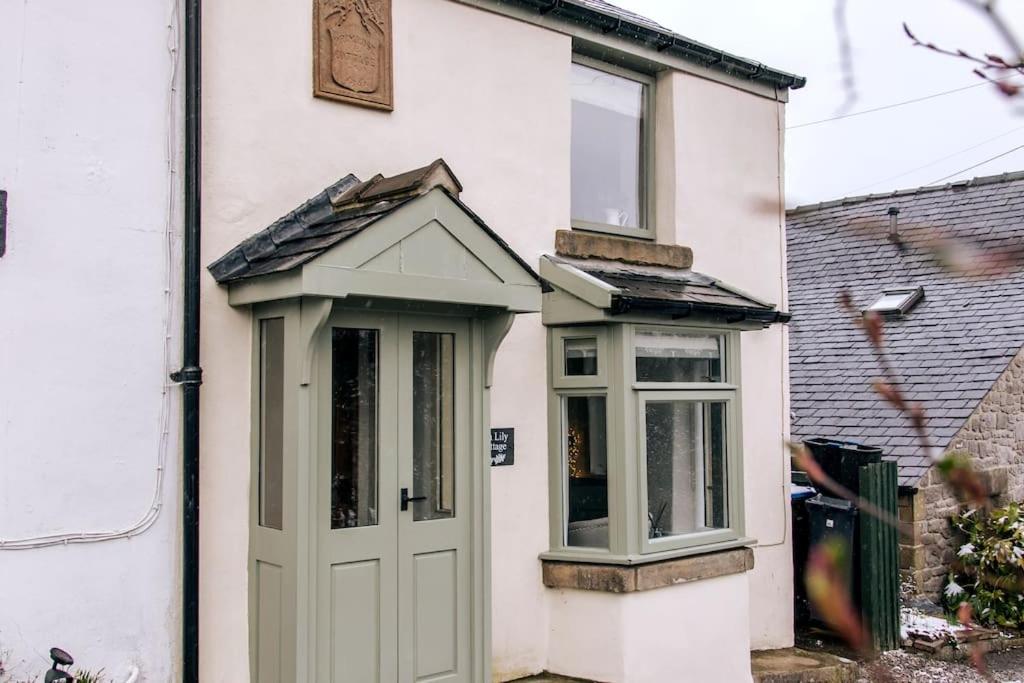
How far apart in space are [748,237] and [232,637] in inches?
214

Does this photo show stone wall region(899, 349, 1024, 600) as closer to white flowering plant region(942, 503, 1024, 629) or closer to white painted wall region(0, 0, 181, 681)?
white flowering plant region(942, 503, 1024, 629)

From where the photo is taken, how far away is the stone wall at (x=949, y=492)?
11.2 meters

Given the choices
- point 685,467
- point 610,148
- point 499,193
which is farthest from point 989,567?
point 499,193

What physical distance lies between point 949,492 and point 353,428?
24.7 ft

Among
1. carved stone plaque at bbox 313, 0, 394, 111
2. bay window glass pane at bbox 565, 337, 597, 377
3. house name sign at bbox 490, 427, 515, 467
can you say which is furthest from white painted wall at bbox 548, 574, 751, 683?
carved stone plaque at bbox 313, 0, 394, 111

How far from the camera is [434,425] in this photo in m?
6.31

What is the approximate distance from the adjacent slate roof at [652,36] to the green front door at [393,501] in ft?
8.88

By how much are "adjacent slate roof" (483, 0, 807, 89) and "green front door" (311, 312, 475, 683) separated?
271 cm

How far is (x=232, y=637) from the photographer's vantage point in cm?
587

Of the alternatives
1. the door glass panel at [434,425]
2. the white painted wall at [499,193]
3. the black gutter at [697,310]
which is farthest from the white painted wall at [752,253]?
the door glass panel at [434,425]

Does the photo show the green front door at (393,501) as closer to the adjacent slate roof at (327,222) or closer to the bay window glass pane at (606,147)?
the adjacent slate roof at (327,222)

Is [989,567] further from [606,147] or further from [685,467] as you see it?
[606,147]

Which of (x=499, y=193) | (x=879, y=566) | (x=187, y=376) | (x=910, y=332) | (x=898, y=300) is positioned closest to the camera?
(x=187, y=376)

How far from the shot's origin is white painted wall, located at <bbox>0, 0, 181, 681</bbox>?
5.11 metres
